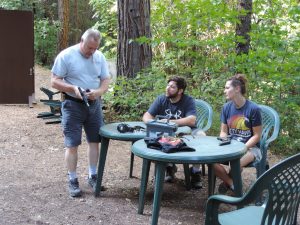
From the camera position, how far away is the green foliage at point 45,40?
18203 mm

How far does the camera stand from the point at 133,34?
7.99 meters

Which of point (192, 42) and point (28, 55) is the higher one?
point (192, 42)

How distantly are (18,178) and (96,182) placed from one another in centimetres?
111

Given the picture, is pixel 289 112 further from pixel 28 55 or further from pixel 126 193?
pixel 28 55

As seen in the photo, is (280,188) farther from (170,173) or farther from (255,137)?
(170,173)

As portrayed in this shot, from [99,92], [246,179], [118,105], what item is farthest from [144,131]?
[118,105]

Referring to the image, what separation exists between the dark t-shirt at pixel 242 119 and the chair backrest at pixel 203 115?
557 mm

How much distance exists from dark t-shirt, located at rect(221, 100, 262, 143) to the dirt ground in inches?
29.0

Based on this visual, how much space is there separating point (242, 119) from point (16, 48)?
678cm

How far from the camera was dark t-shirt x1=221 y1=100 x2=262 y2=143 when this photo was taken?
443 centimetres

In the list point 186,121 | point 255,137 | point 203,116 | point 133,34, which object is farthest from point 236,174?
point 133,34

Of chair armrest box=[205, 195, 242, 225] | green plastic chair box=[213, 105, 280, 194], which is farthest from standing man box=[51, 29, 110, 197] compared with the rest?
chair armrest box=[205, 195, 242, 225]

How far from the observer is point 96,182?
4547mm

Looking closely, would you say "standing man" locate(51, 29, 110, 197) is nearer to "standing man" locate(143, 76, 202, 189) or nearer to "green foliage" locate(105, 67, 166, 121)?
"standing man" locate(143, 76, 202, 189)
